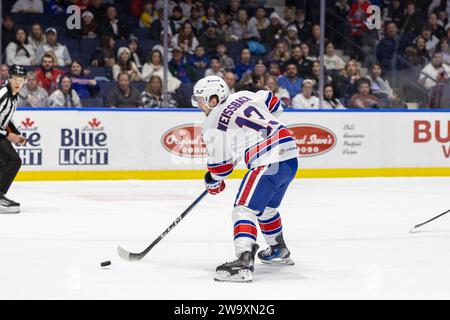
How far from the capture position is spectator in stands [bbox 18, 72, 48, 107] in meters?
11.6

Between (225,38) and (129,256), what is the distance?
26.0 feet

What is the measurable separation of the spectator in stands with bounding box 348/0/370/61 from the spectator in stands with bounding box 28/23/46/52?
4149mm

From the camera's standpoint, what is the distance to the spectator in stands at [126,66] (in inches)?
479

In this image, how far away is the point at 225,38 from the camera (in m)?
13.5

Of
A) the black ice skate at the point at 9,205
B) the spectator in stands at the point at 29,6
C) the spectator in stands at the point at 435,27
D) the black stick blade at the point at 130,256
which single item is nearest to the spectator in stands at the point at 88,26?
the spectator in stands at the point at 29,6

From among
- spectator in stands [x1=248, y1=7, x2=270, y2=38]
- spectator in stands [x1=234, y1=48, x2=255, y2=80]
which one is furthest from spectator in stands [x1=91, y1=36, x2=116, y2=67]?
spectator in stands [x1=248, y1=7, x2=270, y2=38]

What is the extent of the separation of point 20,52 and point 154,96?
171 centimetres

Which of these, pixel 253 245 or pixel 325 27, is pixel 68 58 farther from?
pixel 253 245

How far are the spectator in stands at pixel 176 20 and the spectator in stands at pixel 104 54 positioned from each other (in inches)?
34.6

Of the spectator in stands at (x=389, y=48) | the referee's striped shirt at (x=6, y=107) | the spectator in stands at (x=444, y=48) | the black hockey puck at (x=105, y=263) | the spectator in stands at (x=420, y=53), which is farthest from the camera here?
the spectator in stands at (x=444, y=48)

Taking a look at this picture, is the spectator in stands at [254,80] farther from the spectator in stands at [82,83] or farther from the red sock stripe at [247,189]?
the red sock stripe at [247,189]

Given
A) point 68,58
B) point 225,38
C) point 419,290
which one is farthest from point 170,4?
point 419,290

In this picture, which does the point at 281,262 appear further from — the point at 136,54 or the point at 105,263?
the point at 136,54

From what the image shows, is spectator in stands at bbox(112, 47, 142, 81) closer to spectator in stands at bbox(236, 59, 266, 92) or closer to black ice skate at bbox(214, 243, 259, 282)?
spectator in stands at bbox(236, 59, 266, 92)
